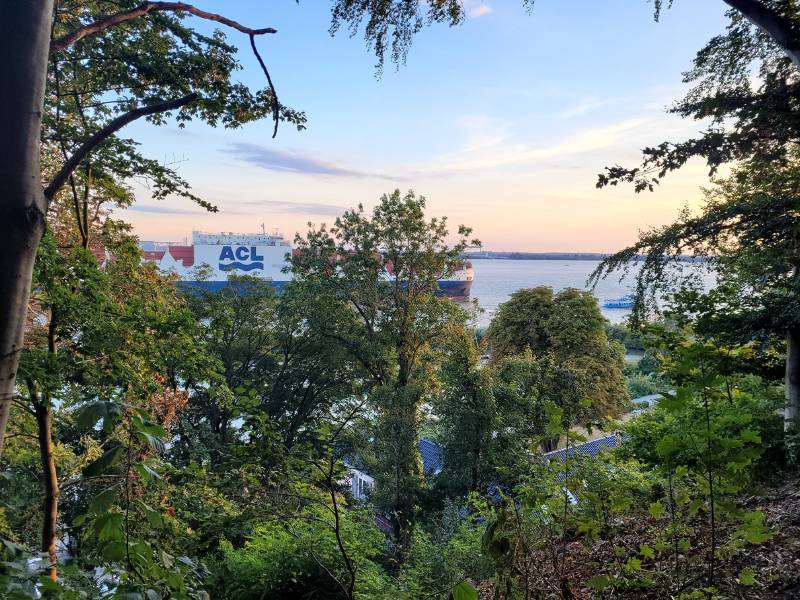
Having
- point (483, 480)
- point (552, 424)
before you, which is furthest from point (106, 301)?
point (483, 480)

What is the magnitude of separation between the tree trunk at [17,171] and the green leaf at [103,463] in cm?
18

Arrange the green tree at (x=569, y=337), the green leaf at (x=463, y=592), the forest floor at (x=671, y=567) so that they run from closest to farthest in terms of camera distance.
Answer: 1. the green leaf at (x=463, y=592)
2. the forest floor at (x=671, y=567)
3. the green tree at (x=569, y=337)

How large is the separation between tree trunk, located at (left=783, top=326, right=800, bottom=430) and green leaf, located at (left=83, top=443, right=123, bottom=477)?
6638 millimetres

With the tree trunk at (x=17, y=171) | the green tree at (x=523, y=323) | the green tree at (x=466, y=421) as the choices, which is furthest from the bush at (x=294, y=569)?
the green tree at (x=523, y=323)

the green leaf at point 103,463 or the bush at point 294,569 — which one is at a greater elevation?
the green leaf at point 103,463

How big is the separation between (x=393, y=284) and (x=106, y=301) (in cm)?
1155

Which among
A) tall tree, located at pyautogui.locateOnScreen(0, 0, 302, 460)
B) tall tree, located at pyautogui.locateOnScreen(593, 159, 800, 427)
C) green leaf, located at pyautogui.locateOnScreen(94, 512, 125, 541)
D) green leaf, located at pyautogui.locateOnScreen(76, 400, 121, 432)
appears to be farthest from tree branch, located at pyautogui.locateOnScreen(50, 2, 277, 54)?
tall tree, located at pyautogui.locateOnScreen(593, 159, 800, 427)

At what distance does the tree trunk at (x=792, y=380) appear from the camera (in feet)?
18.1

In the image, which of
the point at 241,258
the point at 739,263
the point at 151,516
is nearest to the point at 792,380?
the point at 739,263

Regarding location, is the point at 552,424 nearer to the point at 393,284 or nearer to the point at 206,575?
the point at 206,575

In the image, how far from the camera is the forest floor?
7.15ft

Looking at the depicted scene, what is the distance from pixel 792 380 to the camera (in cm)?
578

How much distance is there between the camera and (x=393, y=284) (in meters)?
15.5

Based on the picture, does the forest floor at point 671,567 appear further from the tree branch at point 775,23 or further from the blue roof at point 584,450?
the tree branch at point 775,23
